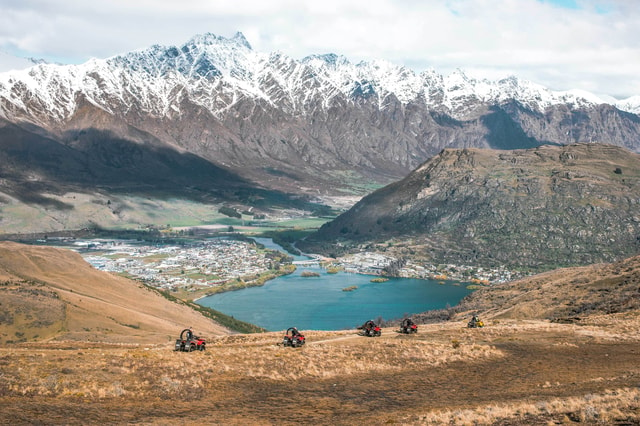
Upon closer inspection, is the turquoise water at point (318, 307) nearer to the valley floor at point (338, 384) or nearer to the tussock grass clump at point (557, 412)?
the valley floor at point (338, 384)

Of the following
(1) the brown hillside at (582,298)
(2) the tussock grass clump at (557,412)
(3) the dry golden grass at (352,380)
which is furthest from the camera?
(1) the brown hillside at (582,298)

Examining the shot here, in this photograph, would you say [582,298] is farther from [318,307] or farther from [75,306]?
[318,307]

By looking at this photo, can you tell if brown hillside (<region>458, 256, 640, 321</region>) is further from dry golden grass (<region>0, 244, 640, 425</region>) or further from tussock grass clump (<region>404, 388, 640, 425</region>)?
tussock grass clump (<region>404, 388, 640, 425</region>)

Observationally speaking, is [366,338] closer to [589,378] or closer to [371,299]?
[589,378]

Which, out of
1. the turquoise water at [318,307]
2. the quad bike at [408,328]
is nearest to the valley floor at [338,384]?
the quad bike at [408,328]

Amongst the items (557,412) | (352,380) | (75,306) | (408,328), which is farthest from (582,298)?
(75,306)

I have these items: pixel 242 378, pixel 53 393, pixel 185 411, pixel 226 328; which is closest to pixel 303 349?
pixel 242 378
